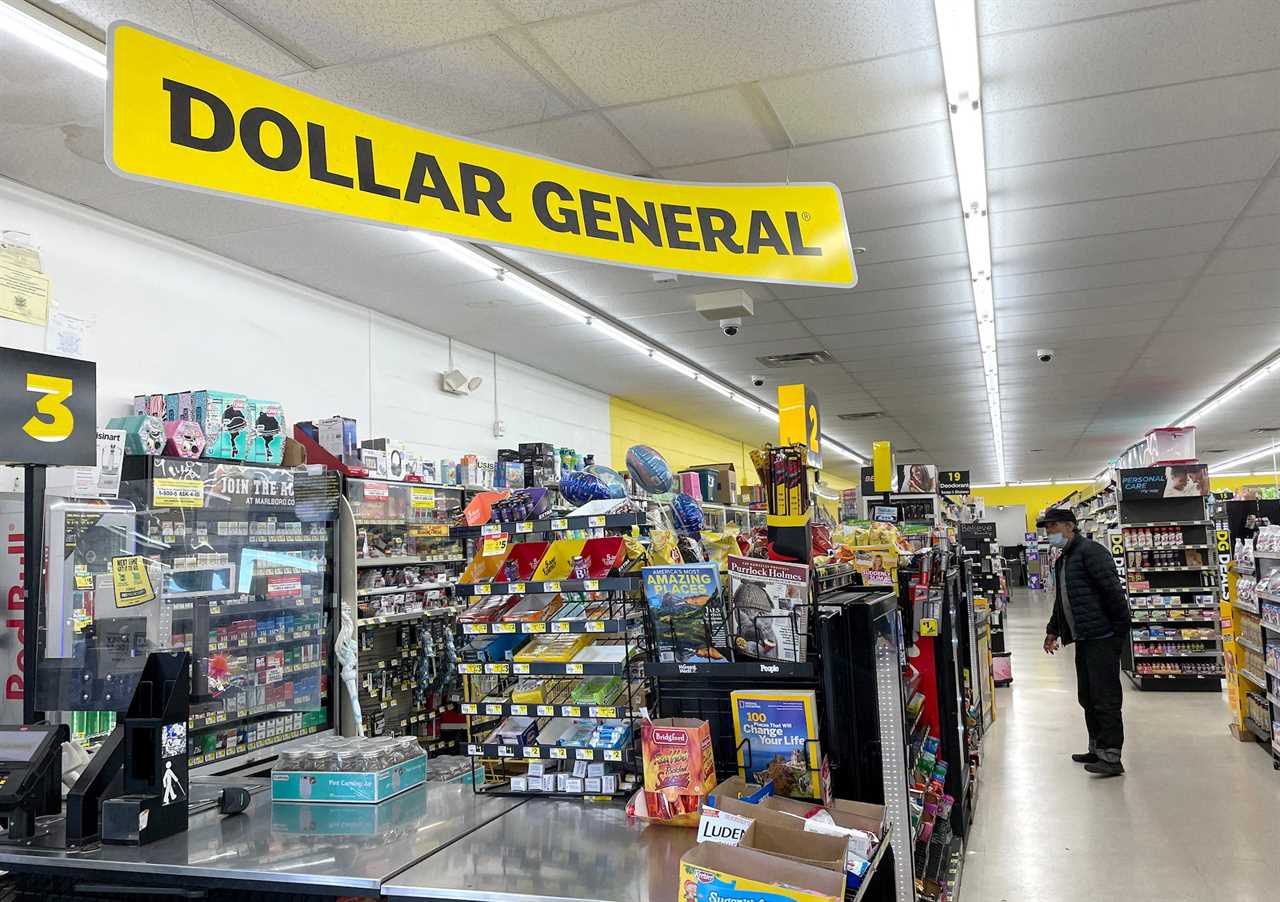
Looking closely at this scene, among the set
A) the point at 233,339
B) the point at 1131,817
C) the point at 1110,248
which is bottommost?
the point at 1131,817

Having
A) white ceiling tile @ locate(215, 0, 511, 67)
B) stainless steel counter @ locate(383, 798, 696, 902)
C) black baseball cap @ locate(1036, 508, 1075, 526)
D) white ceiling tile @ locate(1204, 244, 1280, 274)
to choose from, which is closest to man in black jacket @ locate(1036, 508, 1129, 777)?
black baseball cap @ locate(1036, 508, 1075, 526)

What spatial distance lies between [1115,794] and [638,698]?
4.56 metres

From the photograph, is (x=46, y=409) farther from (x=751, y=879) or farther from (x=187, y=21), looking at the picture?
(x=751, y=879)

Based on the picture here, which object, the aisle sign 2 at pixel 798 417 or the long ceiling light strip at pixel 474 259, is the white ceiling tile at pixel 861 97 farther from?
the long ceiling light strip at pixel 474 259

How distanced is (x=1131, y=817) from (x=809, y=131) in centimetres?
424

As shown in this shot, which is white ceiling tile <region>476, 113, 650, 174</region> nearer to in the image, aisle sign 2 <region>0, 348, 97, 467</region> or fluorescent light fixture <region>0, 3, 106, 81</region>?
fluorescent light fixture <region>0, 3, 106, 81</region>

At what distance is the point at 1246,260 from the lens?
729 cm

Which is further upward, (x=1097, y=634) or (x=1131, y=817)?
(x=1097, y=634)

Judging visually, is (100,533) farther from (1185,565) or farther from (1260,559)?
(1185,565)

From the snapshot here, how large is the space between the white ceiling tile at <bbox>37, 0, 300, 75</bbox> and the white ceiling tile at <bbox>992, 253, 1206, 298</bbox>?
5.73m

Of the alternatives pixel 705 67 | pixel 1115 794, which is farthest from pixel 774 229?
pixel 1115 794

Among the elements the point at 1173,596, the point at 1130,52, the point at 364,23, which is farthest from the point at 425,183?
the point at 1173,596

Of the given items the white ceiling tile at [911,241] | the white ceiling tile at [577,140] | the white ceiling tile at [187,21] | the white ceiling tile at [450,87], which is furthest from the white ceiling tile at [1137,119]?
the white ceiling tile at [187,21]

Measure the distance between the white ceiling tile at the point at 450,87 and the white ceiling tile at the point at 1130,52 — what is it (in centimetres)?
206
